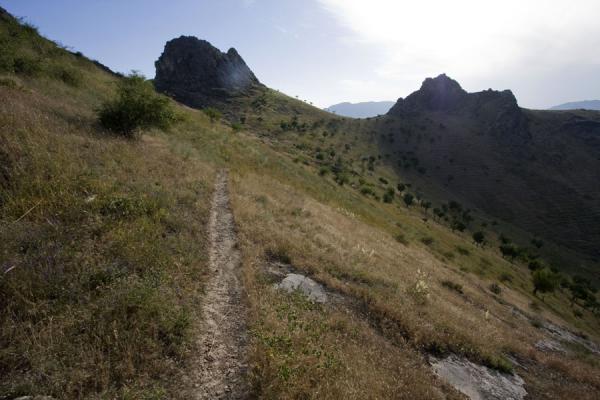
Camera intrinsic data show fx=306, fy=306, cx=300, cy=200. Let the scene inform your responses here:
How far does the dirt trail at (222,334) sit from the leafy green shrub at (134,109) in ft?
37.6

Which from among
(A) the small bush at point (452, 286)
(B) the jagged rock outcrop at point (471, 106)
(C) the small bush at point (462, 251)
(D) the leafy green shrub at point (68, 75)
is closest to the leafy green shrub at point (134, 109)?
(D) the leafy green shrub at point (68, 75)

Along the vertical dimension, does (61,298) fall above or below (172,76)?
below

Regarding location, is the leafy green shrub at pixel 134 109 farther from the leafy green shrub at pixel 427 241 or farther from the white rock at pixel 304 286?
the leafy green shrub at pixel 427 241

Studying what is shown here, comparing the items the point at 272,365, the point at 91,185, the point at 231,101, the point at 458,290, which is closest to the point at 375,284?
the point at 272,365

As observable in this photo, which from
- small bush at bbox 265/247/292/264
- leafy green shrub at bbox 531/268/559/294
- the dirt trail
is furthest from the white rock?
leafy green shrub at bbox 531/268/559/294

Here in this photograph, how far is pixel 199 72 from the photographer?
548 ft

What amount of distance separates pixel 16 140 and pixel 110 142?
4561mm

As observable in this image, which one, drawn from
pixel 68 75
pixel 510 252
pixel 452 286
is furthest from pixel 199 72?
pixel 452 286

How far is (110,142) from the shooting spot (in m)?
14.5

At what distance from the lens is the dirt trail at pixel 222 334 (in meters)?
5.31

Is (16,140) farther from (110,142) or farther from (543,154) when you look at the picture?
(543,154)

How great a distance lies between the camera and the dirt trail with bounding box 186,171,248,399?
5.31 meters

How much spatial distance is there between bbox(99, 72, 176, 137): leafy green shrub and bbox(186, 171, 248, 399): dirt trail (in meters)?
11.5

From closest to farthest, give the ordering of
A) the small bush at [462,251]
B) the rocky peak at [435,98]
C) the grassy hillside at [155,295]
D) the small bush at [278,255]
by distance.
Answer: the grassy hillside at [155,295] → the small bush at [278,255] → the small bush at [462,251] → the rocky peak at [435,98]
